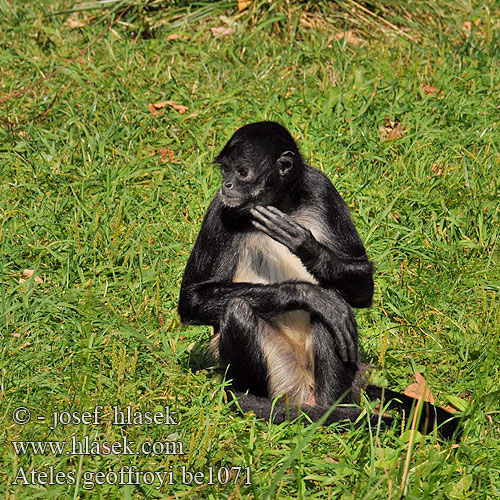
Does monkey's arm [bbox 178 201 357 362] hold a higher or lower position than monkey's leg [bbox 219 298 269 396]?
higher

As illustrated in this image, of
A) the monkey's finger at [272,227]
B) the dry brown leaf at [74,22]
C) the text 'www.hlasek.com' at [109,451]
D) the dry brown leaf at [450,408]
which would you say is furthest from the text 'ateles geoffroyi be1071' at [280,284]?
the dry brown leaf at [74,22]

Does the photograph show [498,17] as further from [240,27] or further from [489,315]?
[489,315]

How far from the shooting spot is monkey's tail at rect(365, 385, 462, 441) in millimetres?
4270

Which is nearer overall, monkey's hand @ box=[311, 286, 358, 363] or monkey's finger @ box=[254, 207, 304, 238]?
monkey's finger @ box=[254, 207, 304, 238]

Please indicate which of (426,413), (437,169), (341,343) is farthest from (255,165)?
(437,169)

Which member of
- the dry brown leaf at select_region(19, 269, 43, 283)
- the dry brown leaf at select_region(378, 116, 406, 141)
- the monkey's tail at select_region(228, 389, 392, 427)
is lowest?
the monkey's tail at select_region(228, 389, 392, 427)

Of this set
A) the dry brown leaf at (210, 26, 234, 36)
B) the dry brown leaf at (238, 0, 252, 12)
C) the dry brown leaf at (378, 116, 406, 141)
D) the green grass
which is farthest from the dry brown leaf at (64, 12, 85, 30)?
the dry brown leaf at (378, 116, 406, 141)

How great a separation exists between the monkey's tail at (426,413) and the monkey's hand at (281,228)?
0.83 m

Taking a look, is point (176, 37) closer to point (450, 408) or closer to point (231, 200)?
point (231, 200)

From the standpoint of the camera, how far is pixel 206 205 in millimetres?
6258

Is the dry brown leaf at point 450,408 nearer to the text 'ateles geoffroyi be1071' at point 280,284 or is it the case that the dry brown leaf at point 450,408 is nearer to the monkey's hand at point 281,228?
the text 'ateles geoffroyi be1071' at point 280,284

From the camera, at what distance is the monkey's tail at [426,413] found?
4.27 meters

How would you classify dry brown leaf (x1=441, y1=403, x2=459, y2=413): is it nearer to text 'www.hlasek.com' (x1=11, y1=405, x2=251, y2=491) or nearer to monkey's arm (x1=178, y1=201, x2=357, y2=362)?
monkey's arm (x1=178, y1=201, x2=357, y2=362)

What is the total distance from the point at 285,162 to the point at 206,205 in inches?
69.0
